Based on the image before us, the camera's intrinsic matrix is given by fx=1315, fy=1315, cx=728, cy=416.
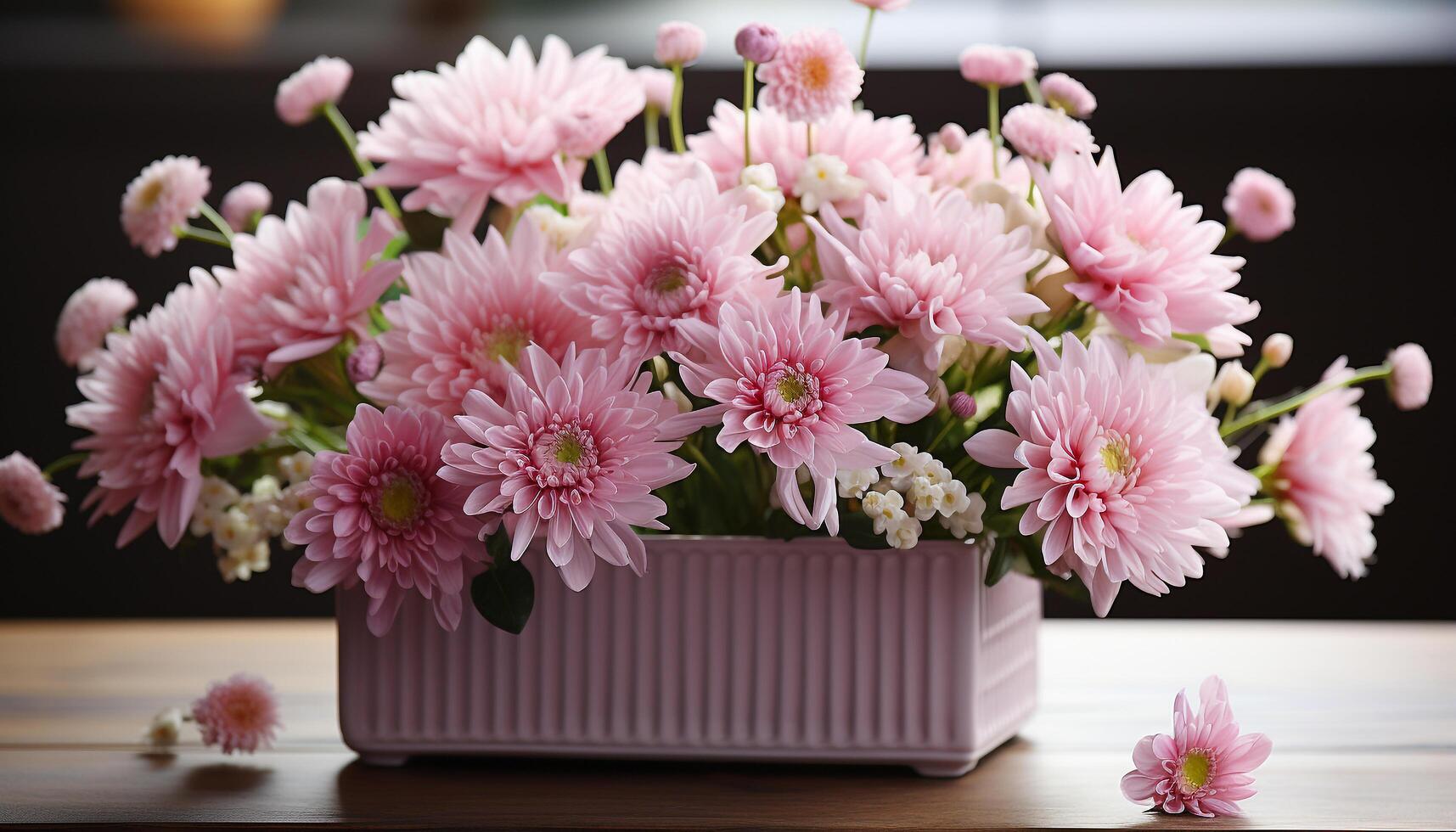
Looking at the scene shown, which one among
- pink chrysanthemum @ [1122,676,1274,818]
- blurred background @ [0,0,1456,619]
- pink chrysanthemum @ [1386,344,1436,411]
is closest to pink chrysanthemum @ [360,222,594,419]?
pink chrysanthemum @ [1122,676,1274,818]

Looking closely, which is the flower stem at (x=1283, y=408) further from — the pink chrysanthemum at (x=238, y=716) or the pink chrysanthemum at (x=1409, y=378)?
the pink chrysanthemum at (x=238, y=716)

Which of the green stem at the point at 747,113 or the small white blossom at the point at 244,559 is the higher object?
the green stem at the point at 747,113

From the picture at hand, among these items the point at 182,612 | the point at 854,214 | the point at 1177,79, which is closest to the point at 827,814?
the point at 854,214

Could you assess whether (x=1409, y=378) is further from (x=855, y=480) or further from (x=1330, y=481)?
(x=855, y=480)

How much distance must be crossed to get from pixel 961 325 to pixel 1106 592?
11 cm

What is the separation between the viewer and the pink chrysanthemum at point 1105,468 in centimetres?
44

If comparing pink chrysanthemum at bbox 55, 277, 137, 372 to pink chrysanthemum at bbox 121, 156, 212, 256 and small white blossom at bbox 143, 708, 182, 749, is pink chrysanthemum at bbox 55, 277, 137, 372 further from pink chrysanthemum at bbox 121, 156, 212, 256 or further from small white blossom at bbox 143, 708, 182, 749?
small white blossom at bbox 143, 708, 182, 749

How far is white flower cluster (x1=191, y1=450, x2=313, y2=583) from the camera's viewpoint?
1.74 ft

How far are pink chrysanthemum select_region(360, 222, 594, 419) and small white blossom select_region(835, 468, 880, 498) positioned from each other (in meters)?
0.11

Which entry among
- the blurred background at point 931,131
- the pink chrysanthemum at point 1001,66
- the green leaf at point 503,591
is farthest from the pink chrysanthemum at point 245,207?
the blurred background at point 931,131

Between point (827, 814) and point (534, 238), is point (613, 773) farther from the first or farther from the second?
point (534, 238)

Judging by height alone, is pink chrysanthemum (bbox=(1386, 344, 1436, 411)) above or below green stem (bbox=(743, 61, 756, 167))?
below

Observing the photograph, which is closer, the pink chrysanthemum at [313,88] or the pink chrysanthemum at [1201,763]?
the pink chrysanthemum at [1201,763]

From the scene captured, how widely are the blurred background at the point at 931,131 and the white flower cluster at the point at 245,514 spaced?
43.5 inches
